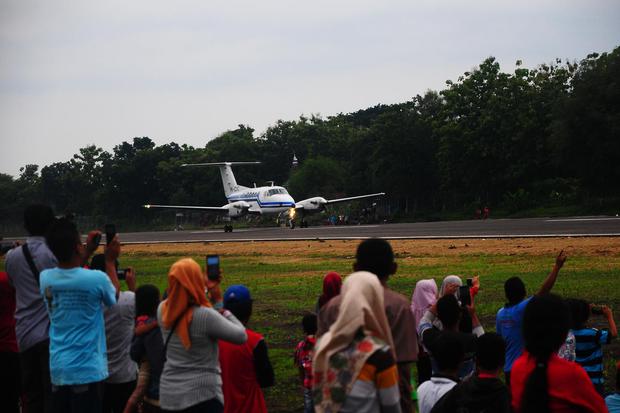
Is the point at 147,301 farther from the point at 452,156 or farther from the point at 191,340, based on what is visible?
the point at 452,156

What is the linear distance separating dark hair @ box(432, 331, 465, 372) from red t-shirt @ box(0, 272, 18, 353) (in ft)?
13.3

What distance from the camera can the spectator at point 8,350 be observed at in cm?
744

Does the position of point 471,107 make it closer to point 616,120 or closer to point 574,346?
point 616,120

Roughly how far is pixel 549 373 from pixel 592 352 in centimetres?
281

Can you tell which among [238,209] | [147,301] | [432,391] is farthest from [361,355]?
[238,209]

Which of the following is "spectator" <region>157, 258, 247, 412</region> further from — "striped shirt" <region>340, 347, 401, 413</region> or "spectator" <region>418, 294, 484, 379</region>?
"spectator" <region>418, 294, 484, 379</region>

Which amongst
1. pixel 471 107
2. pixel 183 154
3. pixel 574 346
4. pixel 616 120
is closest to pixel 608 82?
pixel 616 120

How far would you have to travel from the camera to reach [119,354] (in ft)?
22.6

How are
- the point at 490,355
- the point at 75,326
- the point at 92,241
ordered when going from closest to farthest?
the point at 490,355
the point at 75,326
the point at 92,241

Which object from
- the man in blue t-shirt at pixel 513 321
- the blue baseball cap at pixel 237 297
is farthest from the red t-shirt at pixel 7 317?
the man in blue t-shirt at pixel 513 321

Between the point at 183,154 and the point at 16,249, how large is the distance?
106959 mm

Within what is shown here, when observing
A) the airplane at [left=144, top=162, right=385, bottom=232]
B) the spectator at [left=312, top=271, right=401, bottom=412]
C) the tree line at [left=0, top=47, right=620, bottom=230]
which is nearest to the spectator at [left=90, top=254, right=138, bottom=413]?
the spectator at [left=312, top=271, right=401, bottom=412]

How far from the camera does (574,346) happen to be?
6668 mm

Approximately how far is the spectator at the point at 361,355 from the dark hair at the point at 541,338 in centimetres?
71
